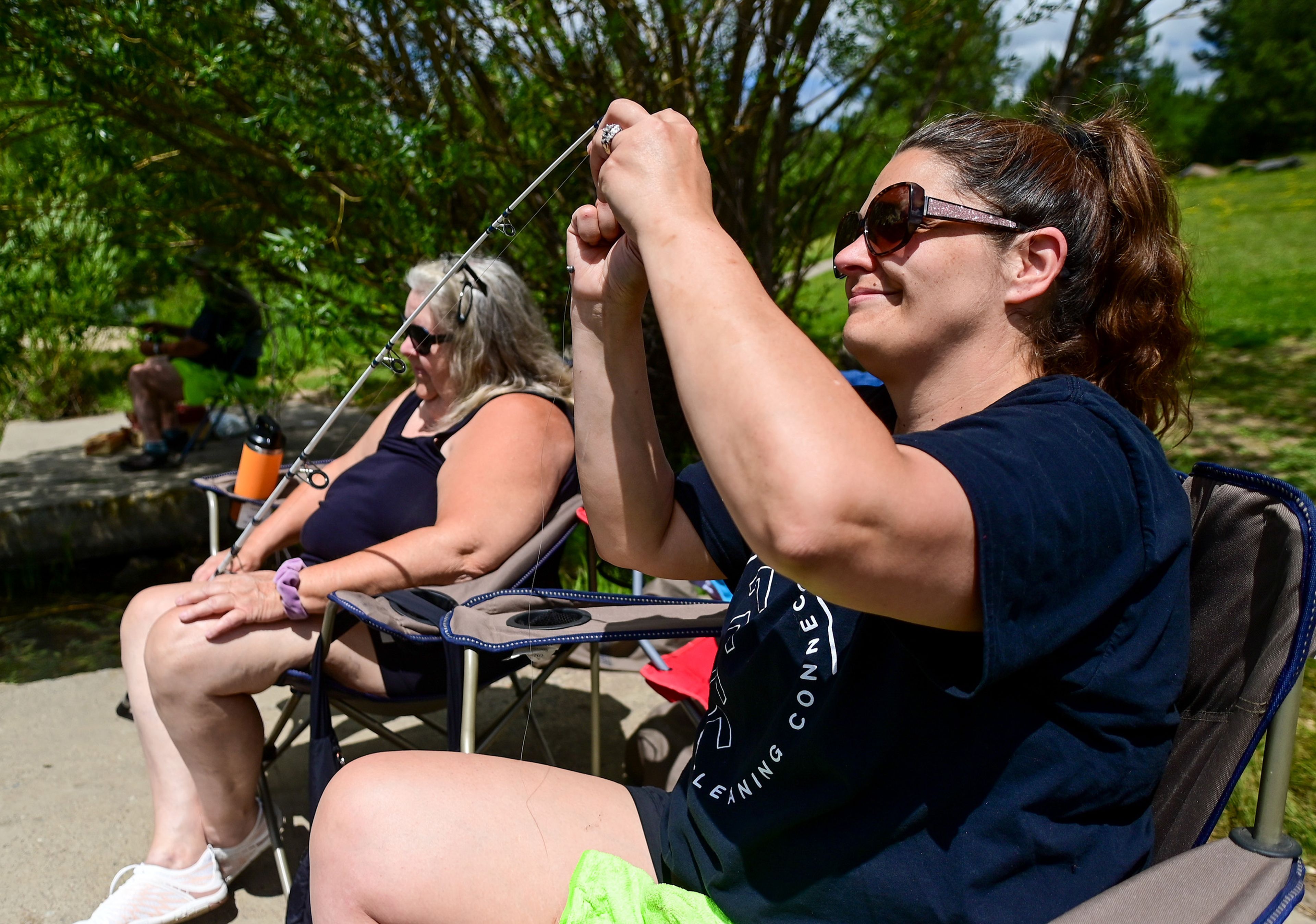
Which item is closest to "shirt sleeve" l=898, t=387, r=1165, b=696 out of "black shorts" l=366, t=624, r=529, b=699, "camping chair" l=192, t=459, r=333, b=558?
"black shorts" l=366, t=624, r=529, b=699

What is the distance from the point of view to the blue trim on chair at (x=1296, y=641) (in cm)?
124

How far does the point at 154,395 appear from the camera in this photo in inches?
250

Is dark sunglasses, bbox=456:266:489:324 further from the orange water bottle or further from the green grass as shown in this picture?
the green grass

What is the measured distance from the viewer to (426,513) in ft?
8.98

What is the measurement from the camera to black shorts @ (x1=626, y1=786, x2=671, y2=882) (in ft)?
4.72

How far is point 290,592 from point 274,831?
666 mm

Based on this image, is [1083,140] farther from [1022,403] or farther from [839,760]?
[839,760]

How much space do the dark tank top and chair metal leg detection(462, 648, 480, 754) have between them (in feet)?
2.06

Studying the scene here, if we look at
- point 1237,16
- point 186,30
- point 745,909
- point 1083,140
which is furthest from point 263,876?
point 1237,16

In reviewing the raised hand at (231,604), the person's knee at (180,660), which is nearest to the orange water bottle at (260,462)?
the raised hand at (231,604)

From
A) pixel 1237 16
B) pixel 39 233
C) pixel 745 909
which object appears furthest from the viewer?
pixel 1237 16

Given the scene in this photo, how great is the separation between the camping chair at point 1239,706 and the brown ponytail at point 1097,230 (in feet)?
0.65

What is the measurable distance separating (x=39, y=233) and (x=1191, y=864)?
423 centimetres

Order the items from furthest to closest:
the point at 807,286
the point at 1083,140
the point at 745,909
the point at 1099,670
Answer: the point at 807,286 → the point at 1083,140 → the point at 745,909 → the point at 1099,670
